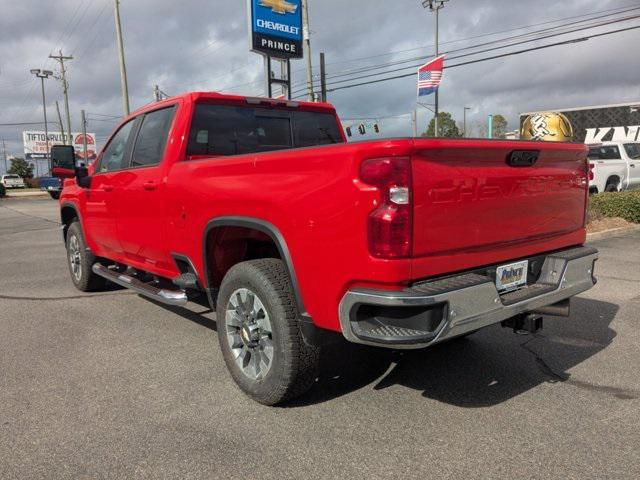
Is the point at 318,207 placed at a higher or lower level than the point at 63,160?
lower

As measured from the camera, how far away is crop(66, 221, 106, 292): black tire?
614cm

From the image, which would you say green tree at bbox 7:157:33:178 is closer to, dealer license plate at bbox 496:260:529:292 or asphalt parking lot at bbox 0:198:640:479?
asphalt parking lot at bbox 0:198:640:479

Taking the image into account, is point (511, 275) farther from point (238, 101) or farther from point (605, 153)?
point (605, 153)

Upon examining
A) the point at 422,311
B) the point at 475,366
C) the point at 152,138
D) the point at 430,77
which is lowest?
the point at 475,366

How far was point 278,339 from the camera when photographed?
3064 millimetres

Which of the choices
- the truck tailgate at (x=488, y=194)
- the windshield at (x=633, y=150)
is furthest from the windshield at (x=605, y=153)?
the truck tailgate at (x=488, y=194)

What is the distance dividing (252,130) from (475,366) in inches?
106

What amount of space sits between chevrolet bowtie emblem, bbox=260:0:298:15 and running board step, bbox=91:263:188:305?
12.4 meters

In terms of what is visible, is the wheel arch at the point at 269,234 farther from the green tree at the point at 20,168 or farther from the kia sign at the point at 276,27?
the green tree at the point at 20,168

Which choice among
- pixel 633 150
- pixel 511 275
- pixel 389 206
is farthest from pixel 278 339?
pixel 633 150

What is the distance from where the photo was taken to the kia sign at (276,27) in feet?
50.4

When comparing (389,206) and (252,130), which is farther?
(252,130)

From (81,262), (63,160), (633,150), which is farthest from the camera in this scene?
(633,150)

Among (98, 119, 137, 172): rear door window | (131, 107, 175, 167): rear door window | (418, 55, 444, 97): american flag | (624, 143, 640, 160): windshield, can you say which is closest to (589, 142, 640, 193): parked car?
(624, 143, 640, 160): windshield
